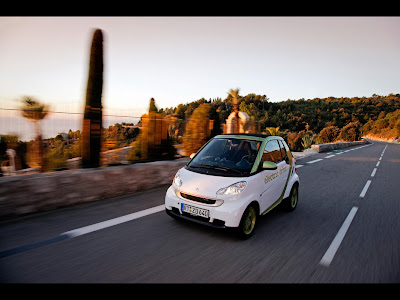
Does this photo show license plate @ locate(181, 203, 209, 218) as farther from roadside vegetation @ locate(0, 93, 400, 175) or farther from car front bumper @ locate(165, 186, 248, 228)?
roadside vegetation @ locate(0, 93, 400, 175)

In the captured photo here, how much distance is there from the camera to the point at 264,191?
14.0 ft

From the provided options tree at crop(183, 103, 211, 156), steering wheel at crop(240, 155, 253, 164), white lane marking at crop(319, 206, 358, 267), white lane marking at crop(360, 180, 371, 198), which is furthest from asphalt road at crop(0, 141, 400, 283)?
tree at crop(183, 103, 211, 156)

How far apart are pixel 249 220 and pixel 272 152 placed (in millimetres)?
1521

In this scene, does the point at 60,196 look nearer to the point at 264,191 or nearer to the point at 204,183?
the point at 204,183

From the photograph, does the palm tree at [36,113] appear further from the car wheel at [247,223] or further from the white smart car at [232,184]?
the car wheel at [247,223]

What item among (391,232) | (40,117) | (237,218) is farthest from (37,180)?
(391,232)

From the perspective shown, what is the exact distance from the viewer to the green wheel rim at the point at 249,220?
153 inches

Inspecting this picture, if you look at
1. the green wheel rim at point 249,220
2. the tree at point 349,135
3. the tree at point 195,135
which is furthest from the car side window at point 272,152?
the tree at point 349,135

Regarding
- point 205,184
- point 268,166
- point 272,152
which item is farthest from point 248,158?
point 205,184

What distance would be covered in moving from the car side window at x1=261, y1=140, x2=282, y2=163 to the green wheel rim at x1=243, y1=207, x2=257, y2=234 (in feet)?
3.01

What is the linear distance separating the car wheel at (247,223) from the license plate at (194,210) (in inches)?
21.3
